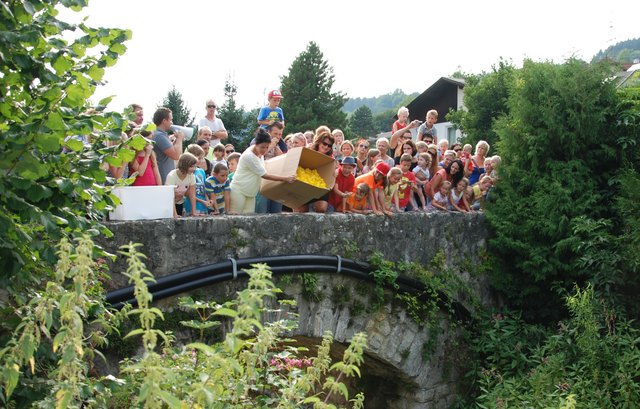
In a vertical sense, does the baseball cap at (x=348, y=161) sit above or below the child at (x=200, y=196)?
above

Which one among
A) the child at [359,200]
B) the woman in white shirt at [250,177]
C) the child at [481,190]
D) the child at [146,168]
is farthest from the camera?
the child at [481,190]

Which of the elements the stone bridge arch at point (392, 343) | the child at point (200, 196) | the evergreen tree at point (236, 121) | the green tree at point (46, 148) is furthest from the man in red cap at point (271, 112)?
the evergreen tree at point (236, 121)

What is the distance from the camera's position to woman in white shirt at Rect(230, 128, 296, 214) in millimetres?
7195

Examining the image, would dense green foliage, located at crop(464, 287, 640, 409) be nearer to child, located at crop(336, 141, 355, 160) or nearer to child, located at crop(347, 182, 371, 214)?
child, located at crop(347, 182, 371, 214)

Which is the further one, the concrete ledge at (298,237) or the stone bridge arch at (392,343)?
the stone bridge arch at (392,343)

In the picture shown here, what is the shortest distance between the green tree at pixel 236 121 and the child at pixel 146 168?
48.0ft

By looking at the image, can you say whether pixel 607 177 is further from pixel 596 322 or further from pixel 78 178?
pixel 78 178

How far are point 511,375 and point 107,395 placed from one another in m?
6.83

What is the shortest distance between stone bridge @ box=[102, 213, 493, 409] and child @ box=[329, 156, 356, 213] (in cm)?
27

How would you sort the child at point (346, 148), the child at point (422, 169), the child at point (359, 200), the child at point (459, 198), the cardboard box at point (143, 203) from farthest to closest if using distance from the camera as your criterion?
the child at point (459, 198), the child at point (422, 169), the child at point (346, 148), the child at point (359, 200), the cardboard box at point (143, 203)

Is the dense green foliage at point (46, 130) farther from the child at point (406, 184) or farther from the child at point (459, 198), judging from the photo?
the child at point (459, 198)

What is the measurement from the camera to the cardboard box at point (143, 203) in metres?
6.03

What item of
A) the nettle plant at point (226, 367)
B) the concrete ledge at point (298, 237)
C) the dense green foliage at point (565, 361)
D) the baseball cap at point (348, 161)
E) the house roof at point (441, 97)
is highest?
the house roof at point (441, 97)

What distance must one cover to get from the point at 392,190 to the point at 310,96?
86.2 ft
